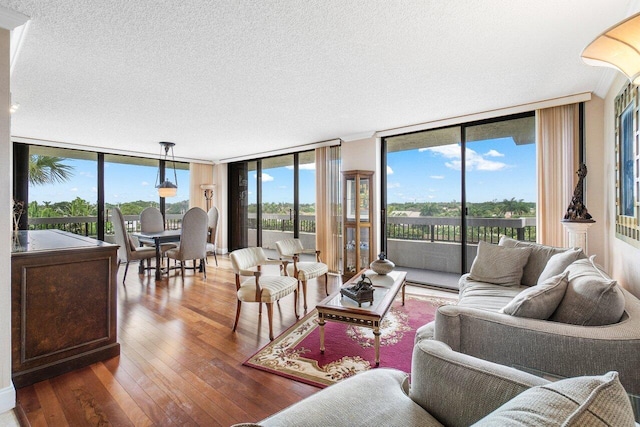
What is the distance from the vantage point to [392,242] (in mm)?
5410

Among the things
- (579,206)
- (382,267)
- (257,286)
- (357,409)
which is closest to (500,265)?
(579,206)

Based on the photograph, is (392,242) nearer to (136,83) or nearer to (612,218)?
(612,218)

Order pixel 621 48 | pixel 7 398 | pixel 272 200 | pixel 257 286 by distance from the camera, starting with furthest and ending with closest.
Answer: pixel 272 200
pixel 257 286
pixel 7 398
pixel 621 48

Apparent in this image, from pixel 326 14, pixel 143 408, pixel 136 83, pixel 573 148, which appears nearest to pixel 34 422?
pixel 143 408

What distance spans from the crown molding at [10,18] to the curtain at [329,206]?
4.16 m

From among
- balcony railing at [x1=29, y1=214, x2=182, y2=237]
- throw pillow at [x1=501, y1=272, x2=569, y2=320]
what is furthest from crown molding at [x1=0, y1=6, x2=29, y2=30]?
balcony railing at [x1=29, y1=214, x2=182, y2=237]

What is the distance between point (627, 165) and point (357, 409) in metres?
2.84

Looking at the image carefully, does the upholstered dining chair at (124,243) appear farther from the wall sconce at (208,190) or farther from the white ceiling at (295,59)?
the wall sconce at (208,190)

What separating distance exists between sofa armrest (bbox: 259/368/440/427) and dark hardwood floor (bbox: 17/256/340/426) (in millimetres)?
878

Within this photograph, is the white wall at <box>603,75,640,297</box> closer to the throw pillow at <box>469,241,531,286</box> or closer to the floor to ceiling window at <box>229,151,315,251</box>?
the throw pillow at <box>469,241,531,286</box>

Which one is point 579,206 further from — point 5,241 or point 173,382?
point 5,241

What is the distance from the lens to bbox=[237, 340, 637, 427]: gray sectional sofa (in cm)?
70

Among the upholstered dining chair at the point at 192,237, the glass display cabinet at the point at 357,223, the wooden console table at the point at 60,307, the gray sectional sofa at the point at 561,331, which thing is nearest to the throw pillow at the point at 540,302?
the gray sectional sofa at the point at 561,331

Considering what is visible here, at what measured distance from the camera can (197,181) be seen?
24.5 ft
